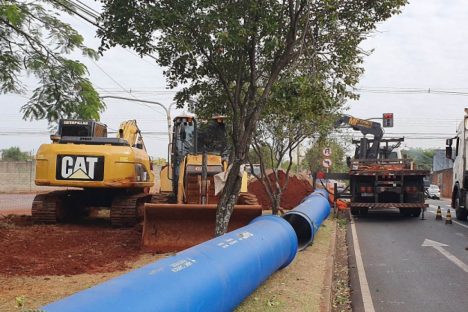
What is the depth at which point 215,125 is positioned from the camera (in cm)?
1302

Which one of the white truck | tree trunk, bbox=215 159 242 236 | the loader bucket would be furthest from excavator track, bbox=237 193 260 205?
the white truck

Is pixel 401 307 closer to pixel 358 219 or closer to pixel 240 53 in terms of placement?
pixel 240 53

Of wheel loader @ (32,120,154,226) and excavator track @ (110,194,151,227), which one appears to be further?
excavator track @ (110,194,151,227)

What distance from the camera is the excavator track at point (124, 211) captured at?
1323cm

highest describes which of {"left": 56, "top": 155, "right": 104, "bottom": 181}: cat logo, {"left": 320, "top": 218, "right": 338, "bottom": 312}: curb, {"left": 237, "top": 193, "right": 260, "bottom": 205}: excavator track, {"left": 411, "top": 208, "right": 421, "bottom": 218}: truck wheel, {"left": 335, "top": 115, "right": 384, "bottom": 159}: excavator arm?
{"left": 335, "top": 115, "right": 384, "bottom": 159}: excavator arm

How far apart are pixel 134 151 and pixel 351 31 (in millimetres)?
6434

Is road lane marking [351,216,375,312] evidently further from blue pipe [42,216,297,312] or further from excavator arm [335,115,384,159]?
excavator arm [335,115,384,159]

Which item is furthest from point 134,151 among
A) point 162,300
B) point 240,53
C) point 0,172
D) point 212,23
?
point 0,172

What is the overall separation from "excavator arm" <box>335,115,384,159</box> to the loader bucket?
→ 514 inches

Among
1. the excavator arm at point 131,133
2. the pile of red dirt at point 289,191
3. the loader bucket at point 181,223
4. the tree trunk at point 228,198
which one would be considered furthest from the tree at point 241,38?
the pile of red dirt at point 289,191

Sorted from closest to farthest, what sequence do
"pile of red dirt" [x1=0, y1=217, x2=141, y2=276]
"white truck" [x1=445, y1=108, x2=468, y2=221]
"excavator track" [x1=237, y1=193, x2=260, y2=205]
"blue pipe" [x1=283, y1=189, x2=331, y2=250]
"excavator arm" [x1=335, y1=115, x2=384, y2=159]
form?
"pile of red dirt" [x1=0, y1=217, x2=141, y2=276] → "blue pipe" [x1=283, y1=189, x2=331, y2=250] → "excavator track" [x1=237, y1=193, x2=260, y2=205] → "white truck" [x1=445, y1=108, x2=468, y2=221] → "excavator arm" [x1=335, y1=115, x2=384, y2=159]

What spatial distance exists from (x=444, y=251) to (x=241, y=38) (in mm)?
6795

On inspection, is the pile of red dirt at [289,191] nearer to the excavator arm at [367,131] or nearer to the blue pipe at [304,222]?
the excavator arm at [367,131]

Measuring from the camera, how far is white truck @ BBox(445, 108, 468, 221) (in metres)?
18.0
